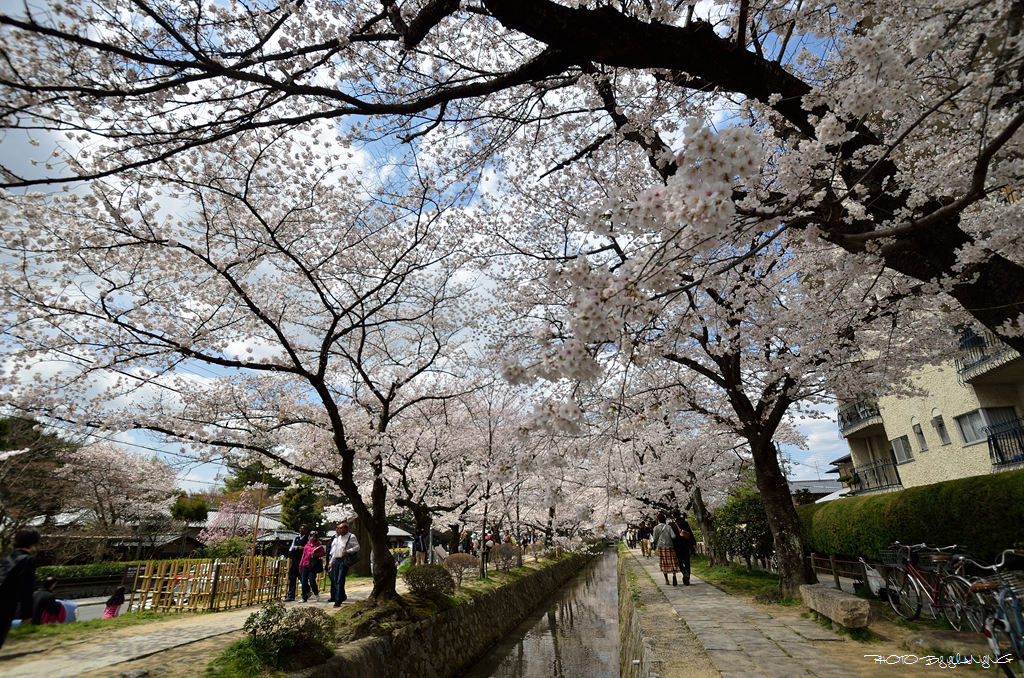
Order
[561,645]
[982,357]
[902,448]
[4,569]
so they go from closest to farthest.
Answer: [4,569] → [561,645] → [982,357] → [902,448]

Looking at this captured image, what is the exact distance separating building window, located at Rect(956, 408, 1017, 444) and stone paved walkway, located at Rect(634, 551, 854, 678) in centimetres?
1011

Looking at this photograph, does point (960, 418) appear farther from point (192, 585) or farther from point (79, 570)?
point (79, 570)

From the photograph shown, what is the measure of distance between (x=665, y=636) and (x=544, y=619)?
1049 centimetres

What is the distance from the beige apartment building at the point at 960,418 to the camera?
12031 mm

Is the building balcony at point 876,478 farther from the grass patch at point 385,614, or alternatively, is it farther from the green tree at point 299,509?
the green tree at point 299,509

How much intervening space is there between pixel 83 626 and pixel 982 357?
20.6 m

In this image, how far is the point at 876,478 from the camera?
2025cm

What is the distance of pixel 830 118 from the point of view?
303cm

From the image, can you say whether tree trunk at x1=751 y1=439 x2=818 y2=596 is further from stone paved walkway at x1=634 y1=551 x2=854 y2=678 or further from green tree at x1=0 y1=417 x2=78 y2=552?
green tree at x1=0 y1=417 x2=78 y2=552

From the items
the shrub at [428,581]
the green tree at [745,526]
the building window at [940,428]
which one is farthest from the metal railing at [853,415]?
the shrub at [428,581]

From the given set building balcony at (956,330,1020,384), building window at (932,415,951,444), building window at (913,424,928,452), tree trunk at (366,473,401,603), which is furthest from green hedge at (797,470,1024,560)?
tree trunk at (366,473,401,603)

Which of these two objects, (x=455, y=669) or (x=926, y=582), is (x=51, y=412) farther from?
(x=926, y=582)

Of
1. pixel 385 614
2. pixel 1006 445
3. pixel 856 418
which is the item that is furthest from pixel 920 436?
pixel 385 614

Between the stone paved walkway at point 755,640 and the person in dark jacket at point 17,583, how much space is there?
23.0ft
